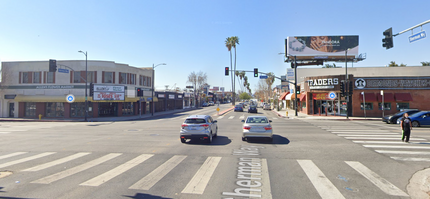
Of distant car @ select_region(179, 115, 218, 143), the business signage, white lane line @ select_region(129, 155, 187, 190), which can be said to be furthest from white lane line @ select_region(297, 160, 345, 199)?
the business signage

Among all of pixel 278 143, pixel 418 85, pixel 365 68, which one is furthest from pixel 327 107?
pixel 278 143

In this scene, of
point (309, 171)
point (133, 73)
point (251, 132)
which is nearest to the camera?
point (309, 171)

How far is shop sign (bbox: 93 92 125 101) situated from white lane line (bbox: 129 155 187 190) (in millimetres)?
30018

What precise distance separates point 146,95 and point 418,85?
4107cm

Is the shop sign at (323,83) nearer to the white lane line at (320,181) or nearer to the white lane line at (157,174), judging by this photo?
the white lane line at (320,181)

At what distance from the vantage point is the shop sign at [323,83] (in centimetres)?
3334

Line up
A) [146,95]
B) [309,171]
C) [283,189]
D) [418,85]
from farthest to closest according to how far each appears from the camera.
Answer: [146,95]
[418,85]
[309,171]
[283,189]

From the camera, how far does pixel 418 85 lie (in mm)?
31156

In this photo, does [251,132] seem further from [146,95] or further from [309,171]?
[146,95]

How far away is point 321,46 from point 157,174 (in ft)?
162

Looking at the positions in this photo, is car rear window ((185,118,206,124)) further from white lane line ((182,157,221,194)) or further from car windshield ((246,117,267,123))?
white lane line ((182,157,221,194))

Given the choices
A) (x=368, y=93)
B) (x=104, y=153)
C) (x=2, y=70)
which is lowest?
(x=104, y=153)

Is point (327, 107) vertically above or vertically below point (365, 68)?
below

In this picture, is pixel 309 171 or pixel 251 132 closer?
pixel 309 171
